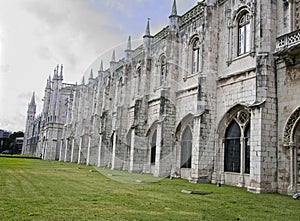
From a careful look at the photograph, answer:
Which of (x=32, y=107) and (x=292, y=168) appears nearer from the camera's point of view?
(x=292, y=168)

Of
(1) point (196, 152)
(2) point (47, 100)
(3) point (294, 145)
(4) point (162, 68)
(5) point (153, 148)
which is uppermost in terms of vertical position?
(2) point (47, 100)

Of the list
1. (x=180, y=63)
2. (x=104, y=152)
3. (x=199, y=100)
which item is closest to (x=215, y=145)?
(x=199, y=100)

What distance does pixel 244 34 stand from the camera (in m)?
19.8

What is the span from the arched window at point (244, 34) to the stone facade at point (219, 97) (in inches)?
2.4

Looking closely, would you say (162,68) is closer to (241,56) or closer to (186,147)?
(186,147)

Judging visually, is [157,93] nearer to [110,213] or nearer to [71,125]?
[110,213]

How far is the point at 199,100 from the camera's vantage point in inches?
823

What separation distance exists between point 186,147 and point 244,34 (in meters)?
9.43

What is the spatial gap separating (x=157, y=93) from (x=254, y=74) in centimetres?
1228

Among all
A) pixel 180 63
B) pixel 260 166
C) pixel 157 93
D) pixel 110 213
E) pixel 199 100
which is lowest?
pixel 110 213

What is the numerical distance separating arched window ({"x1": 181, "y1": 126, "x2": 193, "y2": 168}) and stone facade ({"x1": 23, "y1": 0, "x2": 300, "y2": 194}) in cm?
8

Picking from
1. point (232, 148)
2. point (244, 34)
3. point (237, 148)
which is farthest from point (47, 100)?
point (237, 148)

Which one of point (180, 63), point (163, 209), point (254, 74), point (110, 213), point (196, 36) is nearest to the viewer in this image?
point (110, 213)

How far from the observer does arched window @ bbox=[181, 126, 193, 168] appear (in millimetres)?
23969
